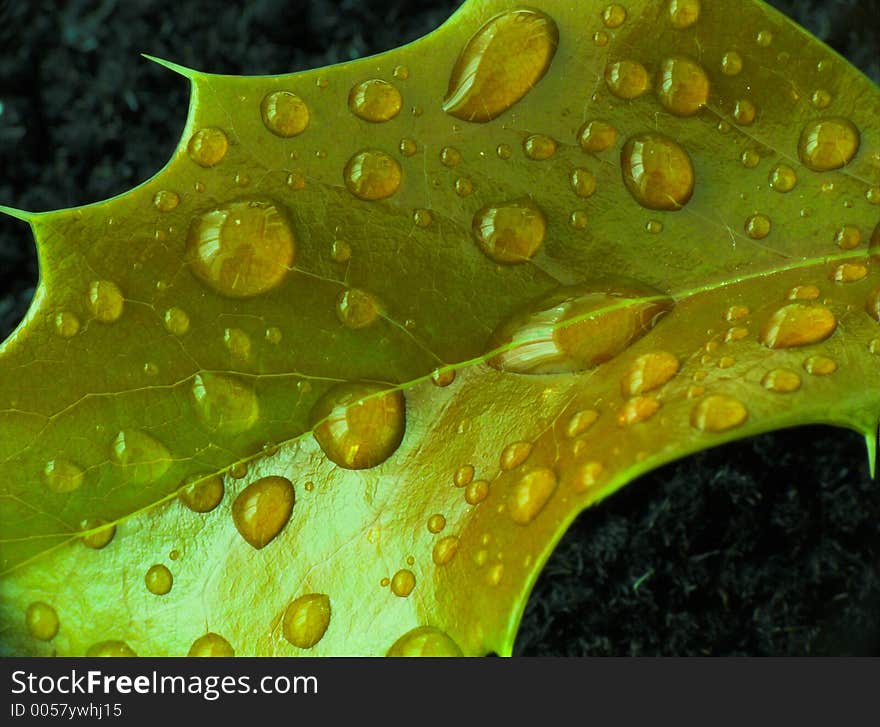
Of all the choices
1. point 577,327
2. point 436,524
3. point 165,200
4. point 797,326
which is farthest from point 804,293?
point 165,200

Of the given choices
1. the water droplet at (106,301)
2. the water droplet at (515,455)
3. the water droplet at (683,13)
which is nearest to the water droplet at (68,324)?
the water droplet at (106,301)

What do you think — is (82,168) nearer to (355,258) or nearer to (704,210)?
(355,258)

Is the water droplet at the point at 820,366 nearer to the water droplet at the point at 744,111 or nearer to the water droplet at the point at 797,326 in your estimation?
the water droplet at the point at 797,326

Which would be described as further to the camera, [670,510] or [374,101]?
[670,510]

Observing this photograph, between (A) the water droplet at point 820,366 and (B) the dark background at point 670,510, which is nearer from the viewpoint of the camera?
(A) the water droplet at point 820,366

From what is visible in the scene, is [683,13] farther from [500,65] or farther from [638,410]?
[638,410]

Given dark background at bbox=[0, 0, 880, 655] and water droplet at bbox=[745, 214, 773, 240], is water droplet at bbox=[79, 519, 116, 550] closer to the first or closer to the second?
dark background at bbox=[0, 0, 880, 655]
